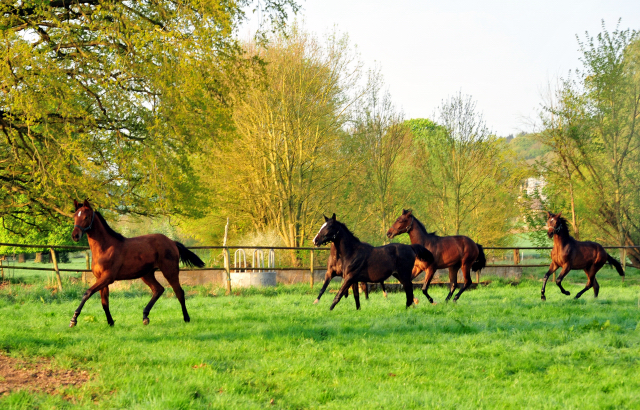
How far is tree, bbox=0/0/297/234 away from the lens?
480 inches

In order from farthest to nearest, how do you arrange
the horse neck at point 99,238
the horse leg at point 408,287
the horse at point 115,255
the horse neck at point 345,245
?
1. the horse leg at point 408,287
2. the horse neck at point 345,245
3. the horse neck at point 99,238
4. the horse at point 115,255

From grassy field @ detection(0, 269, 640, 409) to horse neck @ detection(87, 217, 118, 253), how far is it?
4.02 feet

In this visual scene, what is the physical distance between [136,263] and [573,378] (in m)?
6.20

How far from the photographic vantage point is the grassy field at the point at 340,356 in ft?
16.6

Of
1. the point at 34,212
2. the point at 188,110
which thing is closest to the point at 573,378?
the point at 188,110

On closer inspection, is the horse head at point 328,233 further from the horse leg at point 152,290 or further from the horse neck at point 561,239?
the horse neck at point 561,239

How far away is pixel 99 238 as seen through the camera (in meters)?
8.25

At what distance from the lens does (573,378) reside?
5.79 meters

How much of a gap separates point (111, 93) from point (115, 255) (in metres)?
6.92

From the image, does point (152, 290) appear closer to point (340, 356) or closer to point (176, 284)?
point (176, 284)

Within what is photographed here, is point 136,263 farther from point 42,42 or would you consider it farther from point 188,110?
point 42,42

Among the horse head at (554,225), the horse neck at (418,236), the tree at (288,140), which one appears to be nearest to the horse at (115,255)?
the horse neck at (418,236)

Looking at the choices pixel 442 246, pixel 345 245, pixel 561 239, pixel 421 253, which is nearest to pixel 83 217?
pixel 345 245

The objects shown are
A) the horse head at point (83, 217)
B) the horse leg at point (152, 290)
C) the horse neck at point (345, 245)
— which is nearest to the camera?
the horse head at point (83, 217)
